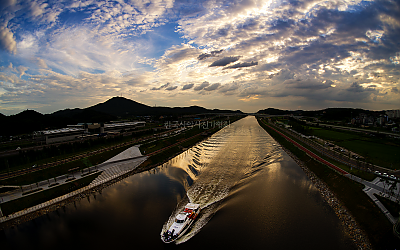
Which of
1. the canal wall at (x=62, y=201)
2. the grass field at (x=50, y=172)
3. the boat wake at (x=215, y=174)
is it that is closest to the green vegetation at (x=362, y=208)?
the boat wake at (x=215, y=174)

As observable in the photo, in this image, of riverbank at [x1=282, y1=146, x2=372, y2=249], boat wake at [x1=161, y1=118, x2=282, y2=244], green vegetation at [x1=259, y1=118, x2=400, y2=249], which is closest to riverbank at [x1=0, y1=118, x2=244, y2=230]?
boat wake at [x1=161, y1=118, x2=282, y2=244]

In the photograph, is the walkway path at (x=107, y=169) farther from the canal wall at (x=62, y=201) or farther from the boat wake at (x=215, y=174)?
the boat wake at (x=215, y=174)

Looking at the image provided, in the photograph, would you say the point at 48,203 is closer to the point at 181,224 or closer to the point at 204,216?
the point at 181,224

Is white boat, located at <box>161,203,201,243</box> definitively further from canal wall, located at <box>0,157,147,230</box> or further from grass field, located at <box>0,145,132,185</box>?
grass field, located at <box>0,145,132,185</box>

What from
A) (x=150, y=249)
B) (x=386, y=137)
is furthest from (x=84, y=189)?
(x=386, y=137)

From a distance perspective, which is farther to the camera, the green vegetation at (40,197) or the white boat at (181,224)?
the green vegetation at (40,197)

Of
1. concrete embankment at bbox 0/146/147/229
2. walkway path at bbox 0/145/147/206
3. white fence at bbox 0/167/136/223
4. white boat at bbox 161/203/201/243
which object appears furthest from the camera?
walkway path at bbox 0/145/147/206

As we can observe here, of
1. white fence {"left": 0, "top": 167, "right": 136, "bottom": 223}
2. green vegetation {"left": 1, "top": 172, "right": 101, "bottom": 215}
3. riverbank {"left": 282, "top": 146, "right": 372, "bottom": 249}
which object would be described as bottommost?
riverbank {"left": 282, "top": 146, "right": 372, "bottom": 249}
